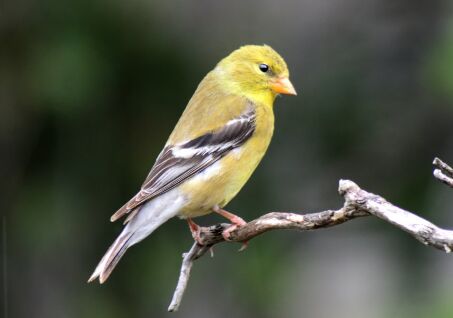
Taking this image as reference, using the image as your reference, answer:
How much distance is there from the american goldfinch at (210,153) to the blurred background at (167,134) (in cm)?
74

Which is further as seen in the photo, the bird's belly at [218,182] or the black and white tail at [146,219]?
the bird's belly at [218,182]

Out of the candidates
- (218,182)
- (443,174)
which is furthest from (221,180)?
(443,174)

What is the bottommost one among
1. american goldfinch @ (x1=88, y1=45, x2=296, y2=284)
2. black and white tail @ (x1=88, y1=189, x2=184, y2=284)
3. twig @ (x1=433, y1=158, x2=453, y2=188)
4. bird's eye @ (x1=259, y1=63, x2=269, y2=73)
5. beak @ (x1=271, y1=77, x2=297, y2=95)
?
black and white tail @ (x1=88, y1=189, x2=184, y2=284)

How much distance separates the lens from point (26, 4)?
657 centimetres

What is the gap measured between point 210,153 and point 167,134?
121 cm

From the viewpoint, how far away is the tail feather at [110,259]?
4949 mm

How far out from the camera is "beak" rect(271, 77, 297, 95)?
19.8 ft

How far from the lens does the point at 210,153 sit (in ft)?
18.4

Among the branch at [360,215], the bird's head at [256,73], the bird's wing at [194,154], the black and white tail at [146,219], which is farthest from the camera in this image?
the bird's head at [256,73]

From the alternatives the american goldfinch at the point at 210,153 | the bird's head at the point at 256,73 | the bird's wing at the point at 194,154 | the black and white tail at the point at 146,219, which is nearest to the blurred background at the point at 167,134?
the bird's head at the point at 256,73

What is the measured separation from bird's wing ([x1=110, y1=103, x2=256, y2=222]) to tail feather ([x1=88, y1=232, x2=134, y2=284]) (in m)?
0.21

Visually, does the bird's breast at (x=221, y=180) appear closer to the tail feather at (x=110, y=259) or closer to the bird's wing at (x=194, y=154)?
the bird's wing at (x=194, y=154)

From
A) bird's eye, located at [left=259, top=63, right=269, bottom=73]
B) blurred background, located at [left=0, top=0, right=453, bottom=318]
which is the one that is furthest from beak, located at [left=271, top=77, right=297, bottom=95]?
blurred background, located at [left=0, top=0, right=453, bottom=318]

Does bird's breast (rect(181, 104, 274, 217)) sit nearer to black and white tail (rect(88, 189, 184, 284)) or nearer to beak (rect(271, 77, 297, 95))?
black and white tail (rect(88, 189, 184, 284))
